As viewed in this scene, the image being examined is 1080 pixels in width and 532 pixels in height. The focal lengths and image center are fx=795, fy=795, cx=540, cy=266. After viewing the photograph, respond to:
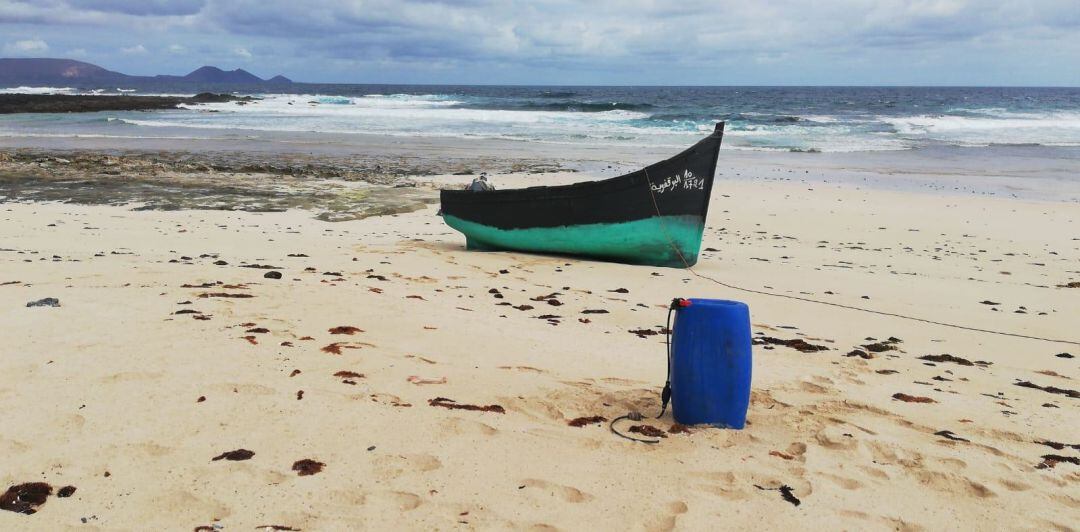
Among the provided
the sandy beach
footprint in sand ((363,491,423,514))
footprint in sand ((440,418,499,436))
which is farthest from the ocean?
footprint in sand ((363,491,423,514))

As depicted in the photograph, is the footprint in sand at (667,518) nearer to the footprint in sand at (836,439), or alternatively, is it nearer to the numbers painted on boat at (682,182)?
the footprint in sand at (836,439)

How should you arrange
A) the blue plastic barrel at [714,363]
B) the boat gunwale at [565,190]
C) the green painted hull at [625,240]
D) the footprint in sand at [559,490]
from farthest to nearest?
the green painted hull at [625,240]
the boat gunwale at [565,190]
the blue plastic barrel at [714,363]
the footprint in sand at [559,490]

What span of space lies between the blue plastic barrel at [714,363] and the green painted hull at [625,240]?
15.9 ft

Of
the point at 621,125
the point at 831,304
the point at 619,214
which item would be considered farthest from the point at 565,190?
the point at 621,125

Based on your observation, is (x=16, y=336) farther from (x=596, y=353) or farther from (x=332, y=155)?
(x=332, y=155)

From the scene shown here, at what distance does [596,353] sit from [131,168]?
14.8 m

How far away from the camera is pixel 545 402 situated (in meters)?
4.17

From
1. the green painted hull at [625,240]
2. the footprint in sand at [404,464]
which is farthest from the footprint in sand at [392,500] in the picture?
the green painted hull at [625,240]

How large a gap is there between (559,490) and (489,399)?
102 centimetres

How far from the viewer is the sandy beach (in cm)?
310

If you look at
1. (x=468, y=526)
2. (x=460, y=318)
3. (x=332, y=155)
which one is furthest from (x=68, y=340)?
(x=332, y=155)

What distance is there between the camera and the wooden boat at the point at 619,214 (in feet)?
28.1

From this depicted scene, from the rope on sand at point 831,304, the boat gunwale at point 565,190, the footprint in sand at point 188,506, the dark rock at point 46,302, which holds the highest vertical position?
the boat gunwale at point 565,190

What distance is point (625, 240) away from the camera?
8.86m
